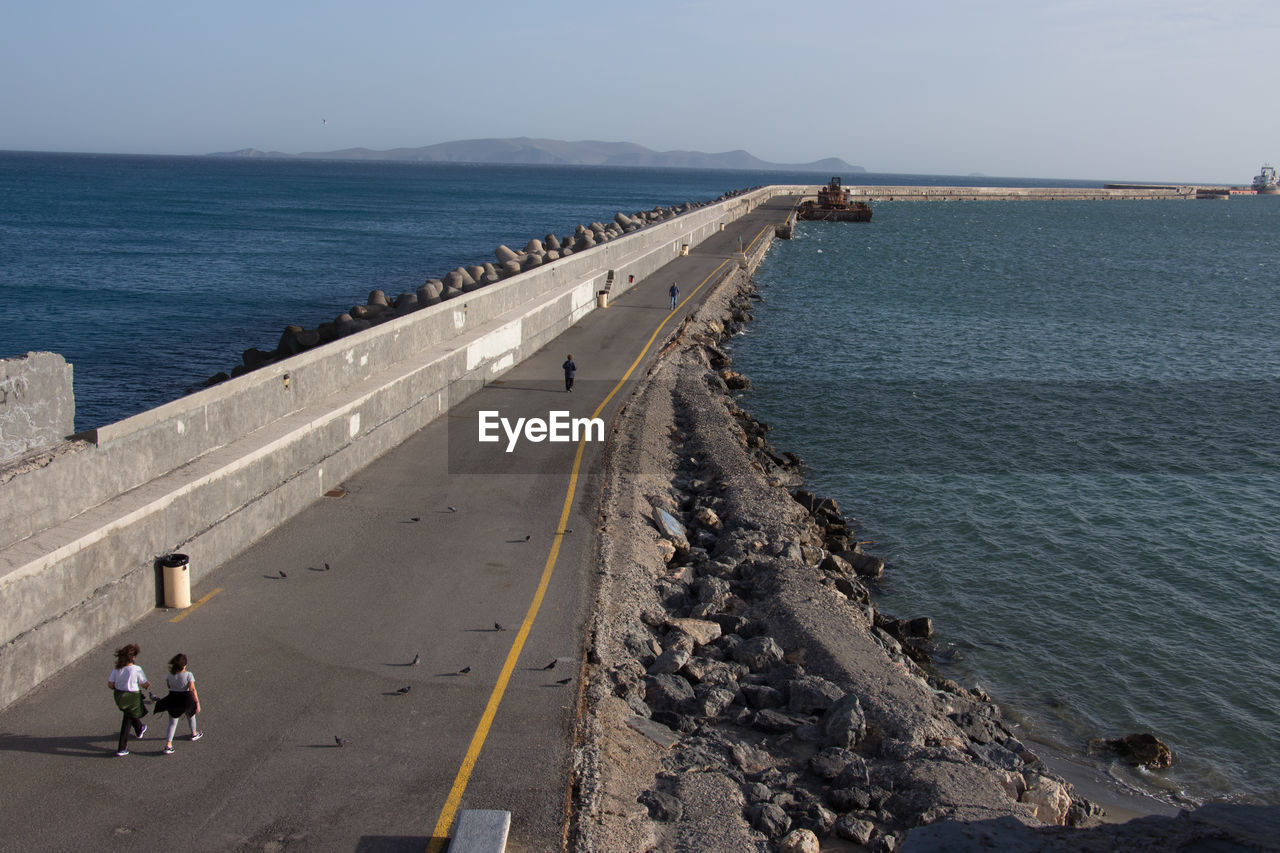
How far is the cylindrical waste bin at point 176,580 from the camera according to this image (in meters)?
10.9

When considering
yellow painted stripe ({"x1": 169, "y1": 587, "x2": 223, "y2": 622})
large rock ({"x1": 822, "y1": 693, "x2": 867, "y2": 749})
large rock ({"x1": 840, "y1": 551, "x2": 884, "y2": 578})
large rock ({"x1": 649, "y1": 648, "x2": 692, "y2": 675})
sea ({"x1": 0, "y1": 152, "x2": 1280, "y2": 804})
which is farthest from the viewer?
large rock ({"x1": 840, "y1": 551, "x2": 884, "y2": 578})

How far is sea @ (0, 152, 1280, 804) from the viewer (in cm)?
1526

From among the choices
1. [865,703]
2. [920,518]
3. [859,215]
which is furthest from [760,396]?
[859,215]

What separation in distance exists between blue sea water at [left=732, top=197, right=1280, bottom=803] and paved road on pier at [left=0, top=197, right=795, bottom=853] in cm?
679

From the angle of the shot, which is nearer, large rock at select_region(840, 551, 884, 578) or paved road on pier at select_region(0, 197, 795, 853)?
paved road on pier at select_region(0, 197, 795, 853)

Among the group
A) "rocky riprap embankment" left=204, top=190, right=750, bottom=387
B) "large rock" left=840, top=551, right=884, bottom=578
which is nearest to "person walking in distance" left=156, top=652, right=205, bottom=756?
"large rock" left=840, top=551, right=884, bottom=578

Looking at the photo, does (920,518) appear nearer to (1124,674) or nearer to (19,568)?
(1124,674)

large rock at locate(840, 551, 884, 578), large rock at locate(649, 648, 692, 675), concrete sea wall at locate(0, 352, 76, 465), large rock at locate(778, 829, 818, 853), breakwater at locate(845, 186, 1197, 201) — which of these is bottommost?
large rock at locate(840, 551, 884, 578)

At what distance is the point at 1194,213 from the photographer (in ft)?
505

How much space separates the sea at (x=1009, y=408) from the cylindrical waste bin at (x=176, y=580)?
400 inches

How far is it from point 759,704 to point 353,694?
165 inches

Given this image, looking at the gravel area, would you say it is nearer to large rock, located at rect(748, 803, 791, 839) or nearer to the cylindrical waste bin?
large rock, located at rect(748, 803, 791, 839)

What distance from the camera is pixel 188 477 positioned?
1170 cm

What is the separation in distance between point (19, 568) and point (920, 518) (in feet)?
53.9
